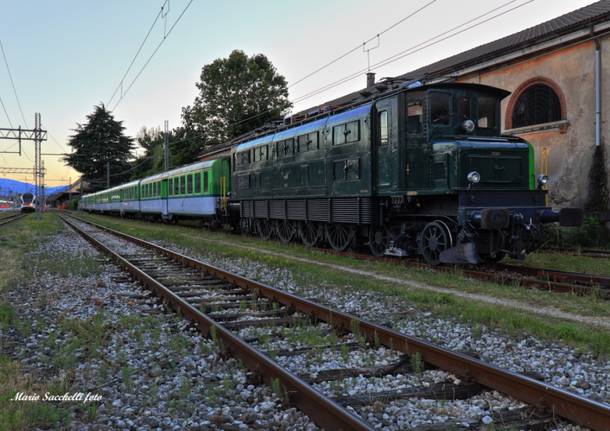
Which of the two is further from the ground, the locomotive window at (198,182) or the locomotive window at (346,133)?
the locomotive window at (346,133)

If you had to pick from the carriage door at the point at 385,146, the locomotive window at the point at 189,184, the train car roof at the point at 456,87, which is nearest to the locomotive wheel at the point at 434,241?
the carriage door at the point at 385,146

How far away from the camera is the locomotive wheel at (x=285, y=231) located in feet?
55.2

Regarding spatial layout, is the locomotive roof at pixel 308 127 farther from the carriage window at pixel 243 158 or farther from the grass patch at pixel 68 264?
the grass patch at pixel 68 264

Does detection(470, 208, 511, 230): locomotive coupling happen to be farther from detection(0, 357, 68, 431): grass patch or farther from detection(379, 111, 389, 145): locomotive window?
detection(0, 357, 68, 431): grass patch

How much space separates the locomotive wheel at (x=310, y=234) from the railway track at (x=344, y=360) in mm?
7161

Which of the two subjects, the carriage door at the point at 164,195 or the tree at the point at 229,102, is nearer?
the carriage door at the point at 164,195

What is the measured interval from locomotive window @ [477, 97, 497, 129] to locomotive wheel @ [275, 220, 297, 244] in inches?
290

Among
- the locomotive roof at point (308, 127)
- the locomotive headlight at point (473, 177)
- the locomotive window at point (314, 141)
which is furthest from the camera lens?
the locomotive window at point (314, 141)

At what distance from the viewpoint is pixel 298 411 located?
3.65m

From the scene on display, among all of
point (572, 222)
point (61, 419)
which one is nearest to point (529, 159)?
point (572, 222)

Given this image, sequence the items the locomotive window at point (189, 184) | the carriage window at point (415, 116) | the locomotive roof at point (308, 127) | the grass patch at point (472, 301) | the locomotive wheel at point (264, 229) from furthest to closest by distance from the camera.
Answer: the locomotive window at point (189, 184), the locomotive wheel at point (264, 229), the locomotive roof at point (308, 127), the carriage window at point (415, 116), the grass patch at point (472, 301)

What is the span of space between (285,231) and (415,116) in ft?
25.2

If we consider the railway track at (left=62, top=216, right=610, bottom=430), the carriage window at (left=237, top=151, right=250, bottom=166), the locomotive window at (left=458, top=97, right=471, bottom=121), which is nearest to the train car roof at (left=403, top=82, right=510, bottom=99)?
the locomotive window at (left=458, top=97, right=471, bottom=121)

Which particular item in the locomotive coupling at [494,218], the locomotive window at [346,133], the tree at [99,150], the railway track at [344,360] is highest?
the tree at [99,150]
